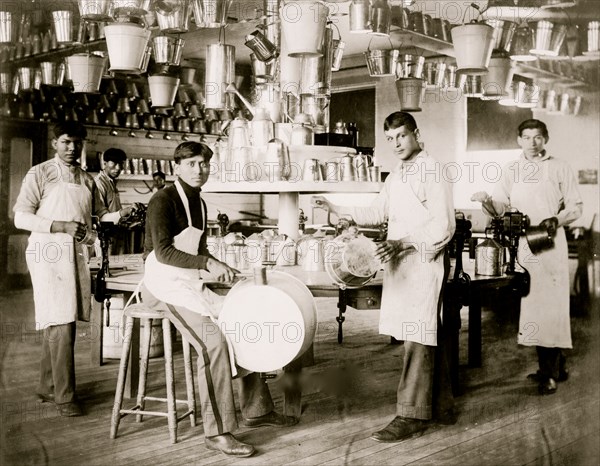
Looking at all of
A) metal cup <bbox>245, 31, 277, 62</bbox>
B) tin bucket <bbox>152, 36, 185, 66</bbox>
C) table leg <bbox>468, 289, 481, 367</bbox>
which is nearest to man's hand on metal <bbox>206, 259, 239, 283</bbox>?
metal cup <bbox>245, 31, 277, 62</bbox>

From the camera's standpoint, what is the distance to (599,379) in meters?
4.40

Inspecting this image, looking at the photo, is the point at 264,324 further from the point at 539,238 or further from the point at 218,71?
the point at 539,238

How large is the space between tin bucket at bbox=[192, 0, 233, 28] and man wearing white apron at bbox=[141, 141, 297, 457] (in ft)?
2.37

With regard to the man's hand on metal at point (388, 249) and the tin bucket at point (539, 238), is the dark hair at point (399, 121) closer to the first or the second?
the man's hand on metal at point (388, 249)

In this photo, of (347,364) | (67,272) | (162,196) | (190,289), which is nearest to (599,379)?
(347,364)

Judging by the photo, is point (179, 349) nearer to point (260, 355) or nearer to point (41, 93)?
point (260, 355)

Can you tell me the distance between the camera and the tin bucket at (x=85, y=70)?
4.03 m

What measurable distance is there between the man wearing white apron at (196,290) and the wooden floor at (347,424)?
0.44ft

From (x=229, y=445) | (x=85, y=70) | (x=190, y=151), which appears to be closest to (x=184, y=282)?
(x=190, y=151)

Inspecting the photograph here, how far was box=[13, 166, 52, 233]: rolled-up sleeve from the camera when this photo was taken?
362cm

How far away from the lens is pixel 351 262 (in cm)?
347

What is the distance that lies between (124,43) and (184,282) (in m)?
1.32

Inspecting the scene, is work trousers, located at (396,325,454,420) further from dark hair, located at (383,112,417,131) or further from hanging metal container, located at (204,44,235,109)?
hanging metal container, located at (204,44,235,109)

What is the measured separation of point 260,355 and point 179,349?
7.73 feet
